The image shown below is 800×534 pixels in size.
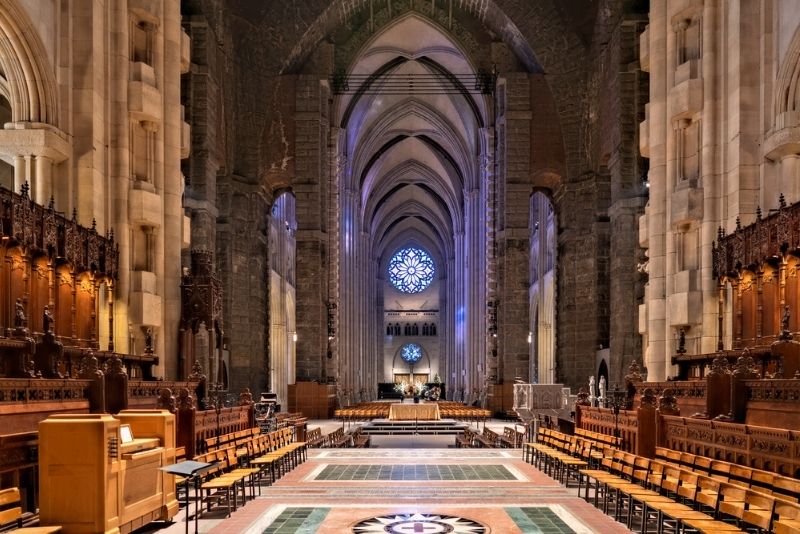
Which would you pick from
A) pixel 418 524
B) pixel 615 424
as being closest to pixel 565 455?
pixel 615 424

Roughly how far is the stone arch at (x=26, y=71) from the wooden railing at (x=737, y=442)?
40.9ft

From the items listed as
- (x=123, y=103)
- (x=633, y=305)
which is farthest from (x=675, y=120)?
Answer: (x=123, y=103)

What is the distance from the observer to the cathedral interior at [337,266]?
9.48 m

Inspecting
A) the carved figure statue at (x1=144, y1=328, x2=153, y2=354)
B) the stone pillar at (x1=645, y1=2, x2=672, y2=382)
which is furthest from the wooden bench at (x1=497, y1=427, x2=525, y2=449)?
the carved figure statue at (x1=144, y1=328, x2=153, y2=354)

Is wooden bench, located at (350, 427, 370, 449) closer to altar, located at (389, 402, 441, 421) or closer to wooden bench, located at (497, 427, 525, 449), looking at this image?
wooden bench, located at (497, 427, 525, 449)

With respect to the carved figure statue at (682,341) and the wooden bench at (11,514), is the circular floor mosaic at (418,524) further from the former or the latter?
the carved figure statue at (682,341)

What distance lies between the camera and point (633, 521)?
9.65m

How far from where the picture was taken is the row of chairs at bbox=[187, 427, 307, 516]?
1034 centimetres

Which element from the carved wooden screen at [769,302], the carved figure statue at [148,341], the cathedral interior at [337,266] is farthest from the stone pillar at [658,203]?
the carved figure statue at [148,341]

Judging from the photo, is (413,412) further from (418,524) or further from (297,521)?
(418,524)

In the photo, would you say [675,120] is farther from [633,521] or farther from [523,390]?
[633,521]

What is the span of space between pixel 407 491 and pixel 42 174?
367 inches

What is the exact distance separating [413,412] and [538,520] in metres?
19.1

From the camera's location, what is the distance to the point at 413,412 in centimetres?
2856
